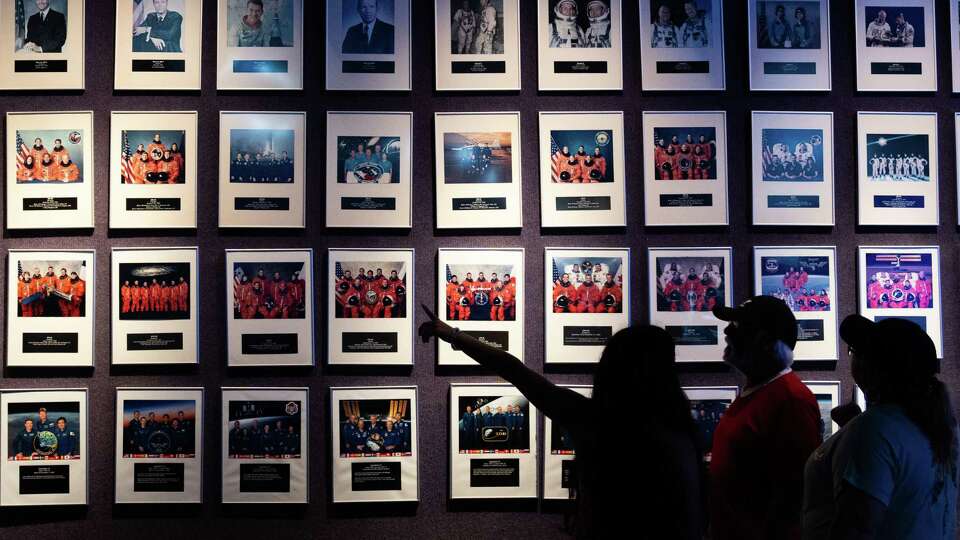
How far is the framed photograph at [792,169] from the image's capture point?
393cm

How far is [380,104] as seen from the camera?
12.9ft

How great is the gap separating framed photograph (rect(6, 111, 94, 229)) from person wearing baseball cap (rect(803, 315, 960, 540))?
380 cm

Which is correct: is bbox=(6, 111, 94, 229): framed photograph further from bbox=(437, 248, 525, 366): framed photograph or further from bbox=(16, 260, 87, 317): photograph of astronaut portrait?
bbox=(437, 248, 525, 366): framed photograph

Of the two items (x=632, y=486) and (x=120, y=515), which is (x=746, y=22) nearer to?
(x=632, y=486)

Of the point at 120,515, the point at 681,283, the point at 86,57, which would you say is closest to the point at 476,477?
the point at 681,283

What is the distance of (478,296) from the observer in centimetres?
384

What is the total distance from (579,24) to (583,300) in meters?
1.56

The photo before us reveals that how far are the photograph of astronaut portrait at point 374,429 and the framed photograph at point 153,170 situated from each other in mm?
1357

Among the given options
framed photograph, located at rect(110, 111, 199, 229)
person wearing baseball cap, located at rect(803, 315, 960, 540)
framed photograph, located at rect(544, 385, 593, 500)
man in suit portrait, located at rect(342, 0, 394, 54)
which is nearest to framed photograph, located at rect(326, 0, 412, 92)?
man in suit portrait, located at rect(342, 0, 394, 54)

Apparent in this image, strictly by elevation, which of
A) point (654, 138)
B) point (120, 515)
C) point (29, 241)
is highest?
point (654, 138)

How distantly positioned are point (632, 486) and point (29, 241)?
3595mm

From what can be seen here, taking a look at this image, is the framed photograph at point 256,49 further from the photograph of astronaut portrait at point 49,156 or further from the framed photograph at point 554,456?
the framed photograph at point 554,456

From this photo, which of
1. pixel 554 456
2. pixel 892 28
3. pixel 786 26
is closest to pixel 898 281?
pixel 892 28

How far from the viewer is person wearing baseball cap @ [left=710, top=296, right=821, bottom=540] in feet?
8.54
